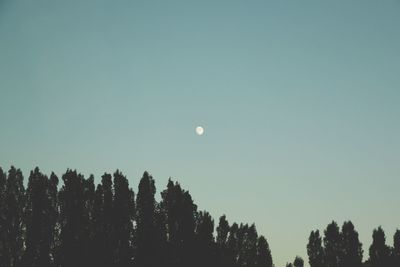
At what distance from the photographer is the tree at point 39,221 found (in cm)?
4791

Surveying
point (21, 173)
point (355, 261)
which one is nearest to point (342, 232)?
point (355, 261)

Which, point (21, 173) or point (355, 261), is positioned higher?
point (21, 173)

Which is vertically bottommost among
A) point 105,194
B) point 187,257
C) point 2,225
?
point 187,257

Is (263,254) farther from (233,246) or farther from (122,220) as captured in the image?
(122,220)

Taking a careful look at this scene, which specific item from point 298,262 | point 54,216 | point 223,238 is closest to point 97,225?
point 54,216

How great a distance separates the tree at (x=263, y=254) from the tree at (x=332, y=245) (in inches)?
396

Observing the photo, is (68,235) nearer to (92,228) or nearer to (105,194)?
(92,228)

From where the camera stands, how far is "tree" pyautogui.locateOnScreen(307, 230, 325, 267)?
2968 inches

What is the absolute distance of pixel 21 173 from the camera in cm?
5391

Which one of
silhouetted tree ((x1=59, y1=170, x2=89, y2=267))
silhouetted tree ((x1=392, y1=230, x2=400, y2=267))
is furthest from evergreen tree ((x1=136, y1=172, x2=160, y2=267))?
silhouetted tree ((x1=392, y1=230, x2=400, y2=267))

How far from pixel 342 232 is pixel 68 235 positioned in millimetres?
47878

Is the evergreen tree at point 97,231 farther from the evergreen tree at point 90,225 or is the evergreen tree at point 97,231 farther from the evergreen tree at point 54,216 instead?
the evergreen tree at point 54,216

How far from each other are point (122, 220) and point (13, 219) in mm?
12504

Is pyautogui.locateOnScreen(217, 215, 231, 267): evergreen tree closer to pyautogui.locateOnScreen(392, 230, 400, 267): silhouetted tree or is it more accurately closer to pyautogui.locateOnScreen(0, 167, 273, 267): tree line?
pyautogui.locateOnScreen(0, 167, 273, 267): tree line
